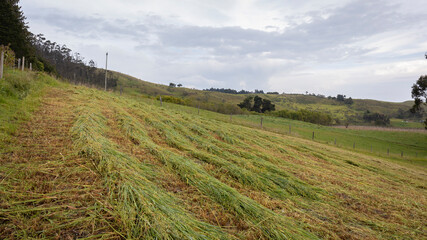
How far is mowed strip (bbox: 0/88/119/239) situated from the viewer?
1.78 m

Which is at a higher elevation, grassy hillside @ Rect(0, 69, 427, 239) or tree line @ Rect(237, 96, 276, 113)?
tree line @ Rect(237, 96, 276, 113)

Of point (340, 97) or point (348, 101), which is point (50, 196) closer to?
point (348, 101)

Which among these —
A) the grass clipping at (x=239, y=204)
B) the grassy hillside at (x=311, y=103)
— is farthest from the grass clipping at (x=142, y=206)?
the grassy hillside at (x=311, y=103)

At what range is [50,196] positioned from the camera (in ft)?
6.96

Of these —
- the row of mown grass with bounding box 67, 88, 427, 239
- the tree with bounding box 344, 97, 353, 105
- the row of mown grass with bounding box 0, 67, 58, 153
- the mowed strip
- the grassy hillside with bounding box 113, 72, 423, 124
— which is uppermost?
the tree with bounding box 344, 97, 353, 105

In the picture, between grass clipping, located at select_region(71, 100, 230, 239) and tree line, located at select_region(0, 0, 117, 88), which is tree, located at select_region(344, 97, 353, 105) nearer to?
tree line, located at select_region(0, 0, 117, 88)

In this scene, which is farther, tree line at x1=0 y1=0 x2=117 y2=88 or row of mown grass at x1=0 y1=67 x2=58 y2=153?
tree line at x1=0 y1=0 x2=117 y2=88

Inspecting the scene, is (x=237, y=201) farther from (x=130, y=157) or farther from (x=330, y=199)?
(x=330, y=199)

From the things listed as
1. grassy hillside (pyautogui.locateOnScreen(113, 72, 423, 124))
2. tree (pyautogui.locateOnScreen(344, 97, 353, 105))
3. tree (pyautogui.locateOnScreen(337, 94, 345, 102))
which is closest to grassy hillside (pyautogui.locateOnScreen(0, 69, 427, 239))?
grassy hillside (pyautogui.locateOnScreen(113, 72, 423, 124))

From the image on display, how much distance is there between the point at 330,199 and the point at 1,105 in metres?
8.06

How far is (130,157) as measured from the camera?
341cm

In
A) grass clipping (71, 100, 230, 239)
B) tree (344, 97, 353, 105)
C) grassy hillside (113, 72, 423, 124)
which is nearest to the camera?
→ grass clipping (71, 100, 230, 239)

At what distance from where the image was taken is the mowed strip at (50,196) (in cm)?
178

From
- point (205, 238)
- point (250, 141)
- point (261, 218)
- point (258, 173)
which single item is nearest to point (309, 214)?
point (261, 218)
